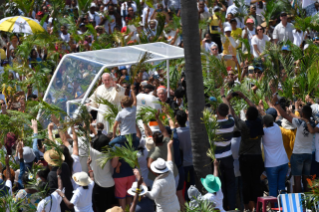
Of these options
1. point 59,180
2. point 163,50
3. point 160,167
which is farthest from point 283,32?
point 59,180

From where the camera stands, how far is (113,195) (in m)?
8.27

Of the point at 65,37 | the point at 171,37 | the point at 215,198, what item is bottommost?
the point at 215,198

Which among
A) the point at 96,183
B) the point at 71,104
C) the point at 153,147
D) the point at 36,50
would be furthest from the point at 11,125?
the point at 36,50

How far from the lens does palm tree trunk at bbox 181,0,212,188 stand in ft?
25.4

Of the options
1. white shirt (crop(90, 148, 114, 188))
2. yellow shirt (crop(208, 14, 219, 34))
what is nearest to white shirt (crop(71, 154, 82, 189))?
white shirt (crop(90, 148, 114, 188))

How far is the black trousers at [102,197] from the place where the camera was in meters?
8.16

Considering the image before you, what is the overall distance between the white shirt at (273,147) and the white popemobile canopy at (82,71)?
3614mm

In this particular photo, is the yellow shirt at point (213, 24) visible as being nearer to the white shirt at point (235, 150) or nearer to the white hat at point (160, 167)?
the white shirt at point (235, 150)

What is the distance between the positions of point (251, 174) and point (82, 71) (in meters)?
4.51

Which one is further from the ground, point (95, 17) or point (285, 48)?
point (95, 17)

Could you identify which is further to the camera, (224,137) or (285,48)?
(285,48)

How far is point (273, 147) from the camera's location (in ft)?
27.4

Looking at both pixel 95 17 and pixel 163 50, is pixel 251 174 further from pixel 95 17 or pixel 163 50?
pixel 95 17

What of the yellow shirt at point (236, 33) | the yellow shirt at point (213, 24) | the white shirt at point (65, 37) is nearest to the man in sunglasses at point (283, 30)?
the yellow shirt at point (236, 33)
